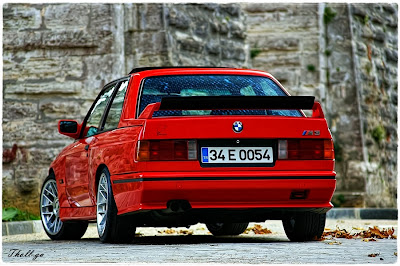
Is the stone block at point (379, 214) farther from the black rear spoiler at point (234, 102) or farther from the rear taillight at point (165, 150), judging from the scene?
the rear taillight at point (165, 150)

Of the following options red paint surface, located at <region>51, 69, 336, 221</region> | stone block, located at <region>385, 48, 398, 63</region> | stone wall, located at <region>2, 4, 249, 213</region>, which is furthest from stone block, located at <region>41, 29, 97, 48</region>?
stone block, located at <region>385, 48, 398, 63</region>

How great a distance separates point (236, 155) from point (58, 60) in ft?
23.1

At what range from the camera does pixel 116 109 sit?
8102 millimetres

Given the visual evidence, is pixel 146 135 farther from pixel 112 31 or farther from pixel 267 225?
pixel 112 31

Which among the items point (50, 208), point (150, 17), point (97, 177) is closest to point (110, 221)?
point (97, 177)

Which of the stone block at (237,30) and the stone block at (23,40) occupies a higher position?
the stone block at (237,30)

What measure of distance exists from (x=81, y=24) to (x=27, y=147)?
6.43 ft

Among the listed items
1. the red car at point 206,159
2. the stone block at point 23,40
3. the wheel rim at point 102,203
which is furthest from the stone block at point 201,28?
the wheel rim at point 102,203

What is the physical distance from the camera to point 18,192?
44.2ft

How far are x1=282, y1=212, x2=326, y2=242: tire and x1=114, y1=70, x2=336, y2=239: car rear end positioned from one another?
0.49 metres

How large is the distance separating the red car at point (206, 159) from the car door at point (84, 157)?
1.23 feet

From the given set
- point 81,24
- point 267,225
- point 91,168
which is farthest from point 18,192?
point 91,168

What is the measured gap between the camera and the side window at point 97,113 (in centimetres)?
859

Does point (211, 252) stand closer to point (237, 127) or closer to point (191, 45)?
point (237, 127)
